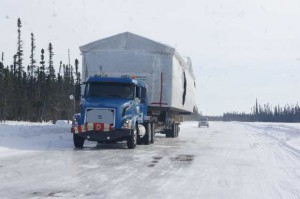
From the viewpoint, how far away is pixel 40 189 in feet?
26.9

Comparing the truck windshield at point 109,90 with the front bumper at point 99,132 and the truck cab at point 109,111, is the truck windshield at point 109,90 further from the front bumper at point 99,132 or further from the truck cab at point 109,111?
the front bumper at point 99,132

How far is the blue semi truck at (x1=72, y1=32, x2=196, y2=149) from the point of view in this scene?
1708 centimetres

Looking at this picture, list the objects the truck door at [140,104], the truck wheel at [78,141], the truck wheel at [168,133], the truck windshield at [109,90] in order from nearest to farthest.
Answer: the truck windshield at [109,90] < the truck wheel at [78,141] < the truck door at [140,104] < the truck wheel at [168,133]

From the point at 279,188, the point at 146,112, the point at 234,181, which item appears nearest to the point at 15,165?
the point at 234,181

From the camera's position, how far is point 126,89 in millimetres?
Answer: 17984

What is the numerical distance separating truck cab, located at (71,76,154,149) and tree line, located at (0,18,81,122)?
49669mm

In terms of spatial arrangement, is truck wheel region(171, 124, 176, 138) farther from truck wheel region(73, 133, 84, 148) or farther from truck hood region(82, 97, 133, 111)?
truck hood region(82, 97, 133, 111)

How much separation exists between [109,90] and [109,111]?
1.19 meters

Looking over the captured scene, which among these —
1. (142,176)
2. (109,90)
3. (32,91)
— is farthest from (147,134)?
(32,91)

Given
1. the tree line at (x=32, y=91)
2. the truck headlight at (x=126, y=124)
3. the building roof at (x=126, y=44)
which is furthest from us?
the tree line at (x=32, y=91)

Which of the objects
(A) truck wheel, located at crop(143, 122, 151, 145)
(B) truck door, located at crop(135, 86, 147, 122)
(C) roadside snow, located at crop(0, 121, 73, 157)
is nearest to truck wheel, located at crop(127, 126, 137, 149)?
(B) truck door, located at crop(135, 86, 147, 122)

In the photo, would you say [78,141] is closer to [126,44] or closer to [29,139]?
[29,139]

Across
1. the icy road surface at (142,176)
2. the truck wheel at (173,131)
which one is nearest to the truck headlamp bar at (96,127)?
the icy road surface at (142,176)

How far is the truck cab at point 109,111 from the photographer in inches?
669
